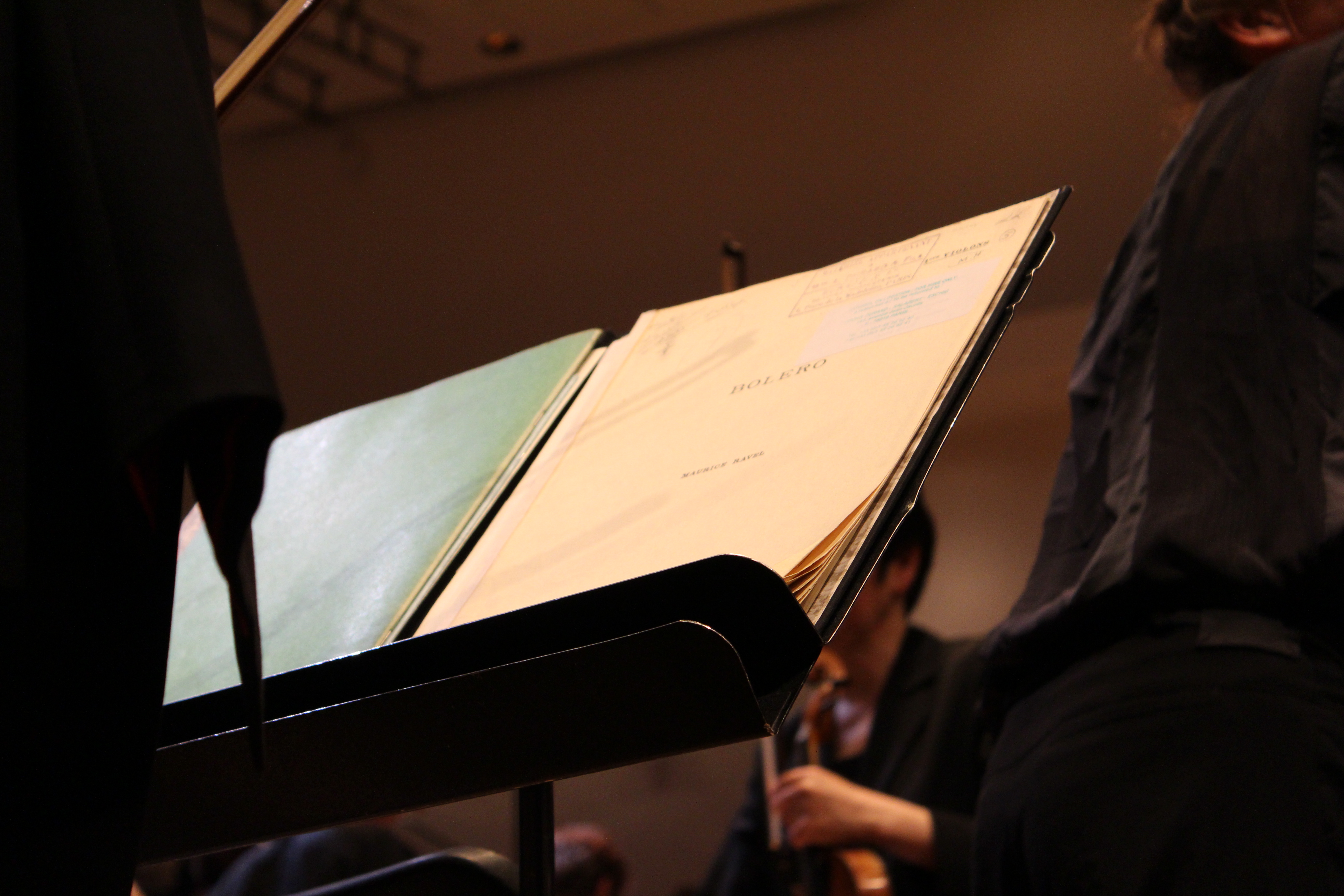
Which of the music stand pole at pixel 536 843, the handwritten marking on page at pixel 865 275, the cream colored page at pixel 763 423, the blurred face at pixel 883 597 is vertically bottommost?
the blurred face at pixel 883 597

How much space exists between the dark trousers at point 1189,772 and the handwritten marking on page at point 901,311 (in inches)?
9.6

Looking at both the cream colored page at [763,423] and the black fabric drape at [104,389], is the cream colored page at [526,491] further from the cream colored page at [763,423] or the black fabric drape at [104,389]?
the black fabric drape at [104,389]

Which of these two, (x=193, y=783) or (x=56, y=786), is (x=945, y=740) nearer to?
(x=193, y=783)

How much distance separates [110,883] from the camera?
1.40 feet

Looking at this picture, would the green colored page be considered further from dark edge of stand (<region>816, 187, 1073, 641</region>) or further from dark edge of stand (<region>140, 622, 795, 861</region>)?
dark edge of stand (<region>816, 187, 1073, 641</region>)

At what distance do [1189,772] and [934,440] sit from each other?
0.86 feet

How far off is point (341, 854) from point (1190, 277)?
1.79 metres

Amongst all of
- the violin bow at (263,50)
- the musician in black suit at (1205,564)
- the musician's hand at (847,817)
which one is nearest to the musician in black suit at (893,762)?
the musician's hand at (847,817)

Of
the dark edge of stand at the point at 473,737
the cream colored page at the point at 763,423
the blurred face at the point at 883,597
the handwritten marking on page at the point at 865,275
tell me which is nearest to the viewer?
the dark edge of stand at the point at 473,737

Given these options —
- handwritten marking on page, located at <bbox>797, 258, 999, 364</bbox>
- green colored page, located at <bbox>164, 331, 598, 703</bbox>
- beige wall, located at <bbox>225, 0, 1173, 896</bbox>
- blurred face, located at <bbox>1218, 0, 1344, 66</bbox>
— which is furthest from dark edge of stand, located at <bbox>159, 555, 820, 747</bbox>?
beige wall, located at <bbox>225, 0, 1173, 896</bbox>

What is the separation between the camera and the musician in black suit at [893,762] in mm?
1739

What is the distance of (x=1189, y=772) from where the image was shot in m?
0.72

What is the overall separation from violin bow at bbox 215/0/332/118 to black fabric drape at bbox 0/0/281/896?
0.51 meters

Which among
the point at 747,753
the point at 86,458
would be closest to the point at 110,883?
the point at 86,458
